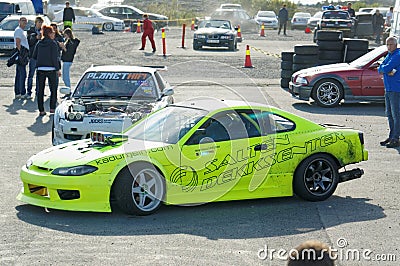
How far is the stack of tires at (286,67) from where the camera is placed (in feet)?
67.6

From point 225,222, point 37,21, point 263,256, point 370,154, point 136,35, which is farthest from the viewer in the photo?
point 136,35

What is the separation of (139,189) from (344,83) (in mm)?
10029

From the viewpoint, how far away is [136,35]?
41.5m

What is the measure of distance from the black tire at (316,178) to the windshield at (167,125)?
1357 mm

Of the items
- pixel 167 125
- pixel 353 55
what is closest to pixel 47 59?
pixel 167 125

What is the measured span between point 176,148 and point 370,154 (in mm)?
4761

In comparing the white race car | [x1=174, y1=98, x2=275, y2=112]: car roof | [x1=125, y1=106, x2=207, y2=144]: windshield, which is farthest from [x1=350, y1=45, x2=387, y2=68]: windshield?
[x1=125, y1=106, x2=207, y2=144]: windshield

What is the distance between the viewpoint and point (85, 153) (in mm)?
8500

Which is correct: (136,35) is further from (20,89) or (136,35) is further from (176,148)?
(176,148)

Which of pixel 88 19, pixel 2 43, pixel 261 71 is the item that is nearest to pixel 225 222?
pixel 261 71

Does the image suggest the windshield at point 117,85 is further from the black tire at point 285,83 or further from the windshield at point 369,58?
the black tire at point 285,83

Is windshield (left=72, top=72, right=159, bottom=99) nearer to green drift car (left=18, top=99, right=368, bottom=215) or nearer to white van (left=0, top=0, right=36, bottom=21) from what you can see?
green drift car (left=18, top=99, right=368, bottom=215)

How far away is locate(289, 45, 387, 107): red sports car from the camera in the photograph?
669 inches

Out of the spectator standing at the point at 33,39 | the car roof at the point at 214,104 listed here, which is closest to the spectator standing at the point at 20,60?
the spectator standing at the point at 33,39
